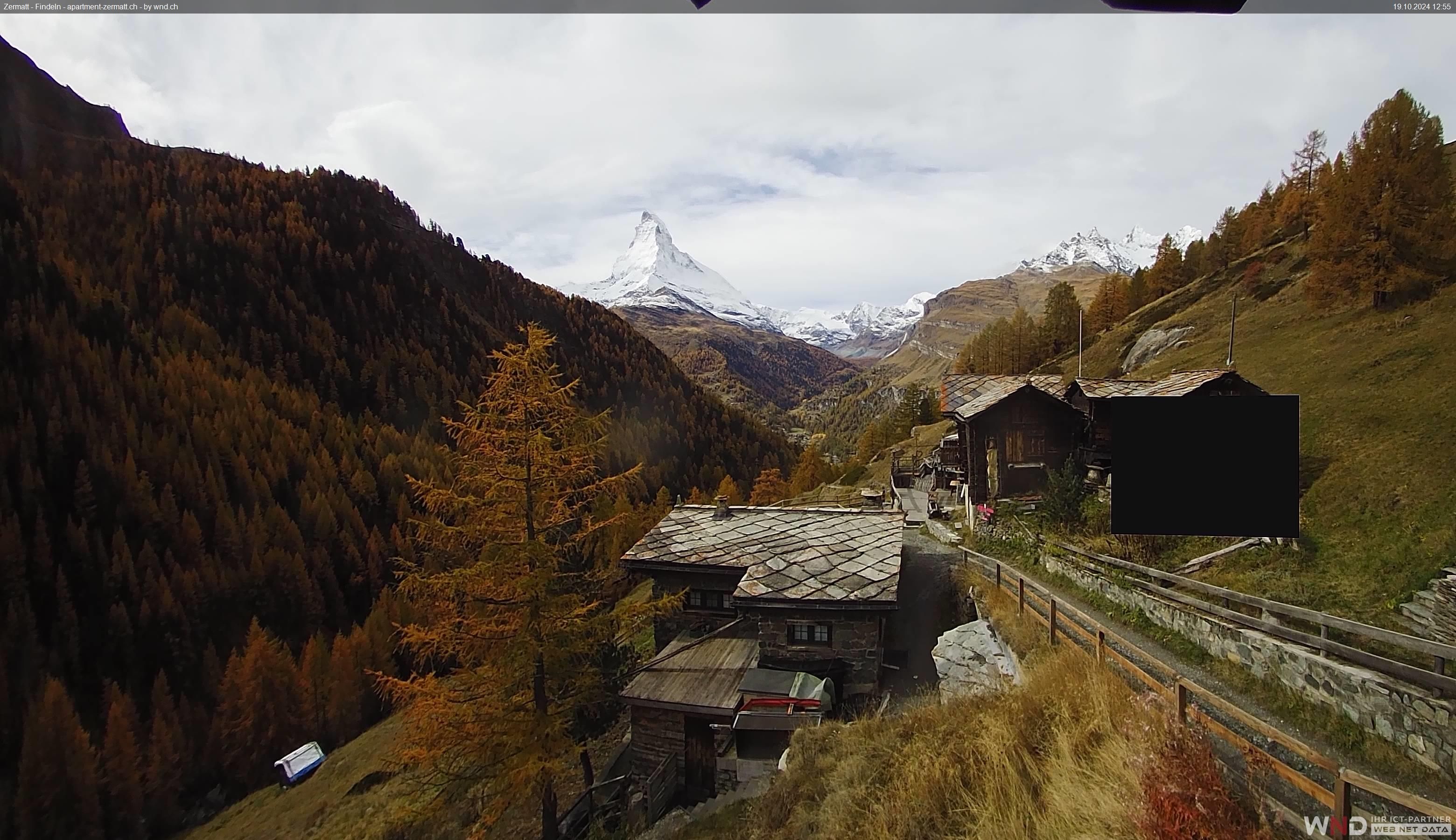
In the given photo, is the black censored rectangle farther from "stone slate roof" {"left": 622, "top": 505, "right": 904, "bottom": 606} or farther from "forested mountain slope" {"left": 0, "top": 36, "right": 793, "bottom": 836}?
"forested mountain slope" {"left": 0, "top": 36, "right": 793, "bottom": 836}

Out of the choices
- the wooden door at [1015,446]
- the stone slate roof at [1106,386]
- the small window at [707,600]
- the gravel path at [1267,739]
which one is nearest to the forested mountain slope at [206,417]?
the small window at [707,600]

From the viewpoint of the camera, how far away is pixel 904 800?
25.7 feet

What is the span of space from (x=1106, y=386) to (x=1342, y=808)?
25350 millimetres

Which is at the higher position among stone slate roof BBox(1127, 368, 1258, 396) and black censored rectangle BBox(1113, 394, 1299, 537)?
stone slate roof BBox(1127, 368, 1258, 396)

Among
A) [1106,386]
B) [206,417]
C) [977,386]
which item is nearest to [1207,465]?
[1106,386]

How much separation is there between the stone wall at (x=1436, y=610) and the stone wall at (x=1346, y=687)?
4494 mm

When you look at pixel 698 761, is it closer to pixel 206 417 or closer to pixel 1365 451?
pixel 1365 451

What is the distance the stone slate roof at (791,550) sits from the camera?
1809cm

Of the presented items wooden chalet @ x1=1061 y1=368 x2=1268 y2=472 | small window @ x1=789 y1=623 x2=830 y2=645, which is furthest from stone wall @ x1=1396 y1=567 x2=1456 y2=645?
small window @ x1=789 y1=623 x2=830 y2=645

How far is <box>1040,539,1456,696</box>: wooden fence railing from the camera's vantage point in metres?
7.62

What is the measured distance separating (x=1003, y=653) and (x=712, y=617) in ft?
37.0

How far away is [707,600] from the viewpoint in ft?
72.9

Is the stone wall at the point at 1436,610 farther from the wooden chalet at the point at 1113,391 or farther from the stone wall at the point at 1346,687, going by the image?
the wooden chalet at the point at 1113,391

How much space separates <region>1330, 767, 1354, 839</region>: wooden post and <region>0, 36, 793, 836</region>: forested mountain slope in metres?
37.1
